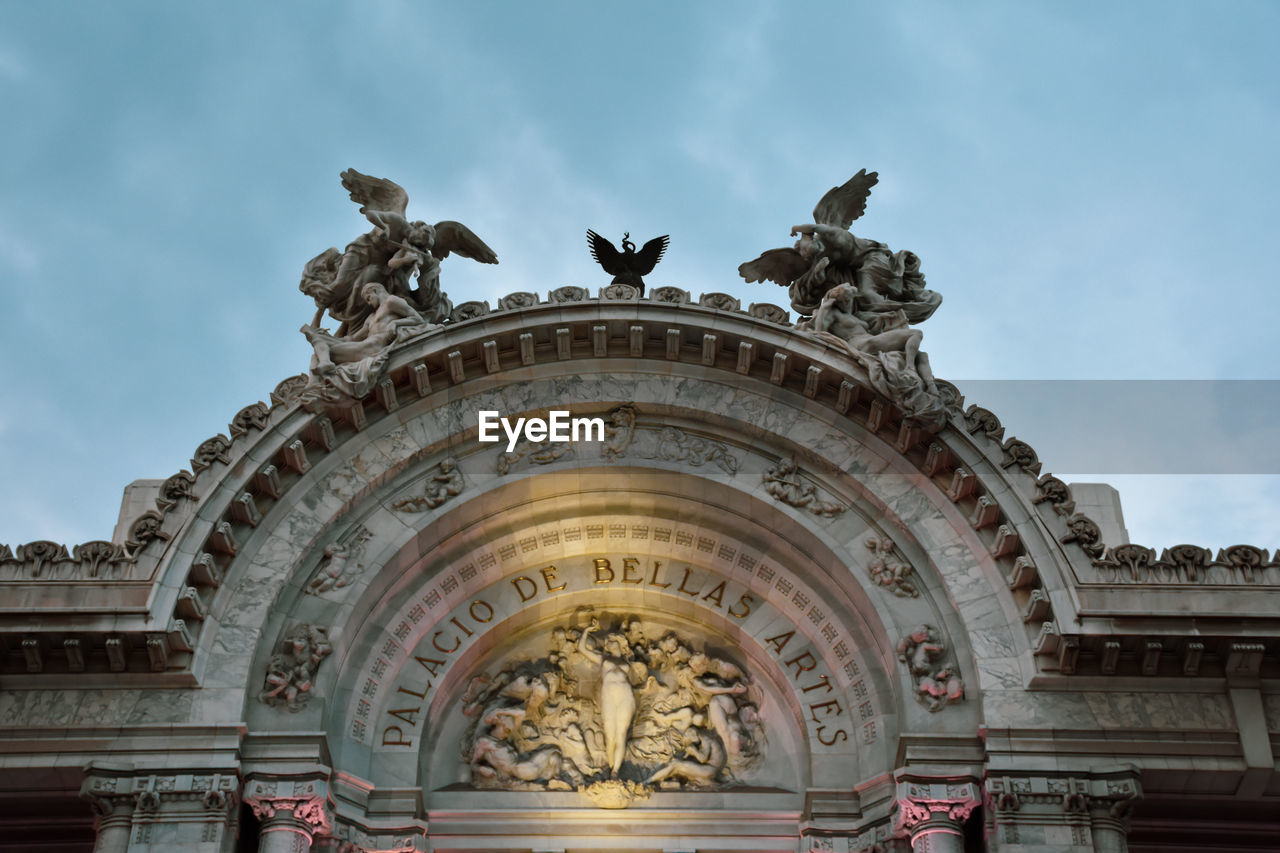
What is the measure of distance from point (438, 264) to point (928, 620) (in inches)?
355

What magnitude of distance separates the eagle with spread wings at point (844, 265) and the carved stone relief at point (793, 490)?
277cm

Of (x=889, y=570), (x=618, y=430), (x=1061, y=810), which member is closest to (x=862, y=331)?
(x=889, y=570)

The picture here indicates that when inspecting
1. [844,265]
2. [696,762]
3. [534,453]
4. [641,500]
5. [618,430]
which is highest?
[844,265]

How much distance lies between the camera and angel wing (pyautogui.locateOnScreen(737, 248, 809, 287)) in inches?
976

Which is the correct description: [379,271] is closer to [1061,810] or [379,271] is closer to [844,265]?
[844,265]

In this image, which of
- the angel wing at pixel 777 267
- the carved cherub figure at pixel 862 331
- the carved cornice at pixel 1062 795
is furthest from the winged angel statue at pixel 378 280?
the carved cornice at pixel 1062 795

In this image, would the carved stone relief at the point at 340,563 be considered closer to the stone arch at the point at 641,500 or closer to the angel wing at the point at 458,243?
the stone arch at the point at 641,500

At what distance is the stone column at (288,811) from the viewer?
64.0 feet

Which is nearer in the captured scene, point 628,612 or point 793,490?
point 793,490

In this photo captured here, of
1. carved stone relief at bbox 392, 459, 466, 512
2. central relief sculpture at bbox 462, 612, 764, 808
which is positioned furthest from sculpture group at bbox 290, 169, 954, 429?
central relief sculpture at bbox 462, 612, 764, 808

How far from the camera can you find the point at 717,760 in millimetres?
22766

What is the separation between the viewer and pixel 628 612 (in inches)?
946

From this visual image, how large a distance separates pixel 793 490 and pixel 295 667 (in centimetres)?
726

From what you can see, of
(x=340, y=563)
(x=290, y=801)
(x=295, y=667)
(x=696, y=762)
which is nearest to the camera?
(x=290, y=801)
